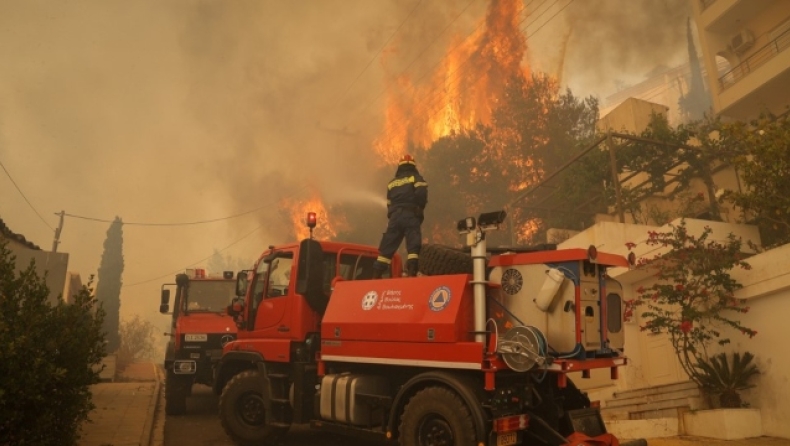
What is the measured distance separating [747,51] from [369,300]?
63.0ft

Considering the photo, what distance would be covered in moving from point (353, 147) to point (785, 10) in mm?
31283

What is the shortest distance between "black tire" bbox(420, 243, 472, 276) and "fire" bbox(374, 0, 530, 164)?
2875 cm

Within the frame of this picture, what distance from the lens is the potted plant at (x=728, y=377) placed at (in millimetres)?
8250

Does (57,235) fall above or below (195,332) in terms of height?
above

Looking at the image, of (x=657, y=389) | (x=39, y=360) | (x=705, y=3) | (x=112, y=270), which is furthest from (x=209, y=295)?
(x=112, y=270)

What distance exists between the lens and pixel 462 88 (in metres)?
38.1

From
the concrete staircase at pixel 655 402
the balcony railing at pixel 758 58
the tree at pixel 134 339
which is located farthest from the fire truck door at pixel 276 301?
the tree at pixel 134 339

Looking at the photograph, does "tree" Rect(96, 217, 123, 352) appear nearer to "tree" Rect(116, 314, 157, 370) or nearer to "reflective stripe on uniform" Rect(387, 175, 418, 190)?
"tree" Rect(116, 314, 157, 370)

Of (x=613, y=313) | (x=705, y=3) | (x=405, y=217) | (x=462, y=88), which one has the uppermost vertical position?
(x=462, y=88)

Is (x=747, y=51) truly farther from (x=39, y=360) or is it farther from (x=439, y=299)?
(x=39, y=360)

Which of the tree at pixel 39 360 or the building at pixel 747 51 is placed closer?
the tree at pixel 39 360

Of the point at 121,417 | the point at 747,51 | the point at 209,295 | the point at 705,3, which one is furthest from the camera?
the point at 705,3

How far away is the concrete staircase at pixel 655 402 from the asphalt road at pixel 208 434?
4.77 m

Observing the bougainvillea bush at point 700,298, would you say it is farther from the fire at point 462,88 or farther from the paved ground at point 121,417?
the fire at point 462,88
